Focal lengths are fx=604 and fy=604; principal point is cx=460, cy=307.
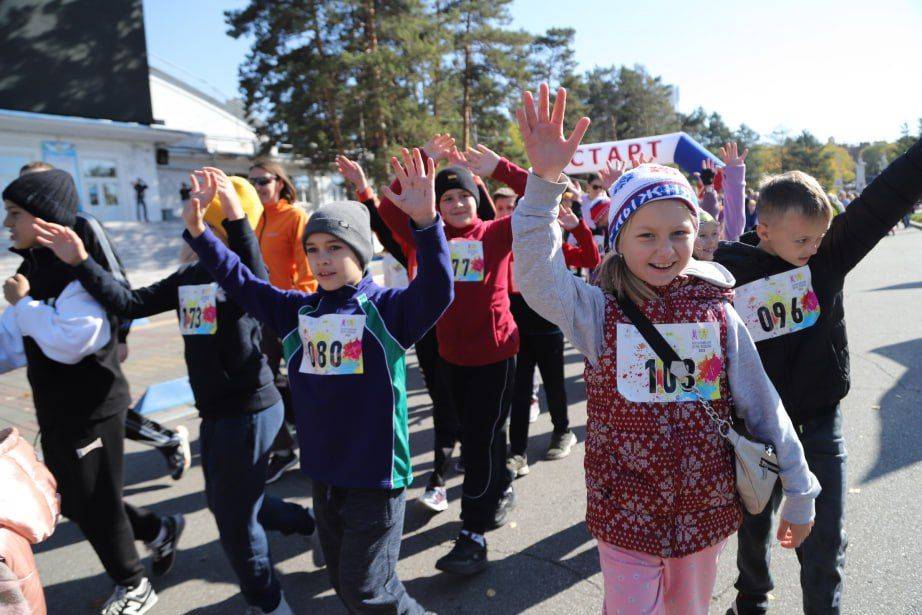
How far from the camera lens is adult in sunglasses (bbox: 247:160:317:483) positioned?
179 inches

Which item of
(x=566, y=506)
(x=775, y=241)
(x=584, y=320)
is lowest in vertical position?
(x=566, y=506)

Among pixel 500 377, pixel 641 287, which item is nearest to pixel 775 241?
pixel 641 287

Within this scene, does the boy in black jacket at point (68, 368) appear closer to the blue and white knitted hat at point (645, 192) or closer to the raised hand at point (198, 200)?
the raised hand at point (198, 200)

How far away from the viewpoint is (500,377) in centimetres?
329

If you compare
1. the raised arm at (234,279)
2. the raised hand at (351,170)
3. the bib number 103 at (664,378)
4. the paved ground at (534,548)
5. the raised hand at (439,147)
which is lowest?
the paved ground at (534,548)

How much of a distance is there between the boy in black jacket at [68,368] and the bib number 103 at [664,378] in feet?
7.85

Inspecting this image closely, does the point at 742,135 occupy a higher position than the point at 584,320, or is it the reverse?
the point at 742,135

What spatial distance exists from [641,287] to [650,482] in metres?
0.58

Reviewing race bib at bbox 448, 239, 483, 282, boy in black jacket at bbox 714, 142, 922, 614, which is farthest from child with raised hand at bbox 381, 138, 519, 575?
boy in black jacket at bbox 714, 142, 922, 614

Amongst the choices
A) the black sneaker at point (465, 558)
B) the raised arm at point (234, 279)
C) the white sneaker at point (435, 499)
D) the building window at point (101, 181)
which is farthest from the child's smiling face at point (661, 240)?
the building window at point (101, 181)

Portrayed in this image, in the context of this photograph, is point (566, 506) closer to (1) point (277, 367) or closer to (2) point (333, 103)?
(1) point (277, 367)

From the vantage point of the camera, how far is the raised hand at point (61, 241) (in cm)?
258

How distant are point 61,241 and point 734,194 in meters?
3.30

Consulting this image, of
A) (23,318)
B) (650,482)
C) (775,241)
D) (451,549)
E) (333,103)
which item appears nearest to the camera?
(650,482)
